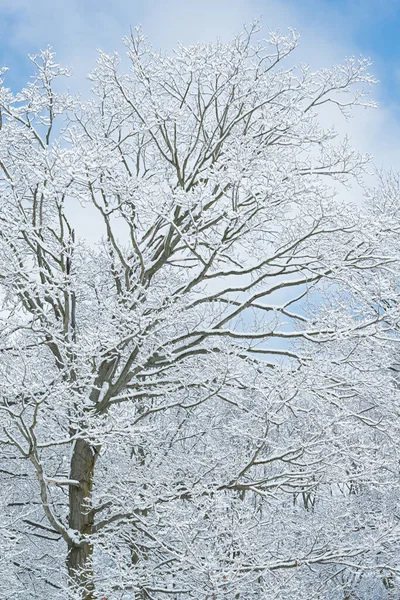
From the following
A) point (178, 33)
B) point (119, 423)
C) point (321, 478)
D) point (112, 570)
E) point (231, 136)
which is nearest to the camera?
point (119, 423)

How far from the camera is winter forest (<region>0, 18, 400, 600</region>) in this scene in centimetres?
643

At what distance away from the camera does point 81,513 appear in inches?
282

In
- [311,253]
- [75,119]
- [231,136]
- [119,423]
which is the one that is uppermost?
[75,119]

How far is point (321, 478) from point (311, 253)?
2674mm

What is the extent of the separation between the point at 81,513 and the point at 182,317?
2.67m

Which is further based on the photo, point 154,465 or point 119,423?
point 154,465

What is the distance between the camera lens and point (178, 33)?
7.70 m

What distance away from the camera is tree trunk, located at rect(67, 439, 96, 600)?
680 cm

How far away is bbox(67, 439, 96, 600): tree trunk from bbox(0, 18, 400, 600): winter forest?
3cm

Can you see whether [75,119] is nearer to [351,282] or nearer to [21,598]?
[351,282]

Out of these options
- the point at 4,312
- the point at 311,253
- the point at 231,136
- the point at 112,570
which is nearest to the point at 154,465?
the point at 112,570

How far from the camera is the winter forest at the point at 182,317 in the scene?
21.1 feet

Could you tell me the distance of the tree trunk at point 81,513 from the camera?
268 inches

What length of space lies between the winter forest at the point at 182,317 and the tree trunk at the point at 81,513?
0.03 metres
